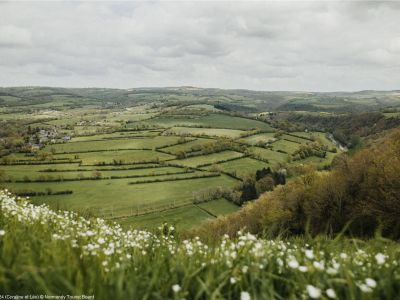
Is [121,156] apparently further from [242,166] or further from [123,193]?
[242,166]

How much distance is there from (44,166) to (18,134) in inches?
3279

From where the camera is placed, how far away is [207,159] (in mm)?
141750

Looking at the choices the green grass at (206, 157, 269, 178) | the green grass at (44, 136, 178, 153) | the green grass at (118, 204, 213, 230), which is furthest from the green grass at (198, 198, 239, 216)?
the green grass at (44, 136, 178, 153)

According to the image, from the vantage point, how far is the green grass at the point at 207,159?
13523 centimetres

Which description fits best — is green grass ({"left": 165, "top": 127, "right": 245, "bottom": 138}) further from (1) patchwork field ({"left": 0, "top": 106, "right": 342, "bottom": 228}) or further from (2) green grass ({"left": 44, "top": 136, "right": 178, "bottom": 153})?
(2) green grass ({"left": 44, "top": 136, "right": 178, "bottom": 153})

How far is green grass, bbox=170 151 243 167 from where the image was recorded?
444 feet

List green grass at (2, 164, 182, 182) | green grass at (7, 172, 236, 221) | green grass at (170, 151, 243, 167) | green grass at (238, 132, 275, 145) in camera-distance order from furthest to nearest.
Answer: green grass at (238, 132, 275, 145)
green grass at (170, 151, 243, 167)
green grass at (2, 164, 182, 182)
green grass at (7, 172, 236, 221)

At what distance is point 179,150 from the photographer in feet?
490

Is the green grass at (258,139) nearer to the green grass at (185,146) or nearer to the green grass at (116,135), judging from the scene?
the green grass at (185,146)

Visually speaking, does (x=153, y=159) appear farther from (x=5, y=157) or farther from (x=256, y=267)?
(x=256, y=267)

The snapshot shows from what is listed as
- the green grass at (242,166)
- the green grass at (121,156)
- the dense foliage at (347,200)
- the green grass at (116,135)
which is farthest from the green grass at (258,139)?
the dense foliage at (347,200)

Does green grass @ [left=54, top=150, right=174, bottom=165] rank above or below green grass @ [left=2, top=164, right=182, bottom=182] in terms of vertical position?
above

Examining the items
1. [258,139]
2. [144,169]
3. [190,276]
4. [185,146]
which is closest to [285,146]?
[258,139]

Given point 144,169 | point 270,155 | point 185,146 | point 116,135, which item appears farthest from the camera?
point 116,135
